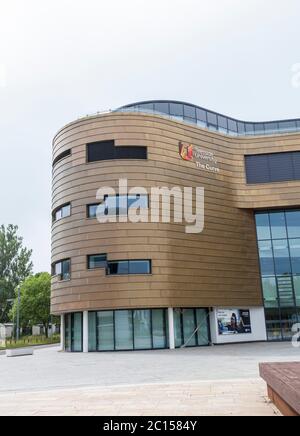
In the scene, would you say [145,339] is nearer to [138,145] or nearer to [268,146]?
[138,145]

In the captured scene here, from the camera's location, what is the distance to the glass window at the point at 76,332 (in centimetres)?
2925

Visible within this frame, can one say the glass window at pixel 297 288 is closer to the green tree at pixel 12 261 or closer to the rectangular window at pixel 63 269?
the rectangular window at pixel 63 269

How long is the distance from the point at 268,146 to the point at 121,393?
28537mm

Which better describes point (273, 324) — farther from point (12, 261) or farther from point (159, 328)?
point (12, 261)

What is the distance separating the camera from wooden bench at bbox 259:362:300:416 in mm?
5512

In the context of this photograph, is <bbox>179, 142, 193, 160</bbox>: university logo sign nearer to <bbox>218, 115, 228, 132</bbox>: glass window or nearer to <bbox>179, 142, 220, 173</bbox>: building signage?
<bbox>179, 142, 220, 173</bbox>: building signage

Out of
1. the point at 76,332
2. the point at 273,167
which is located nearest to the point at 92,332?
the point at 76,332

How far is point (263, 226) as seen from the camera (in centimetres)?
3453

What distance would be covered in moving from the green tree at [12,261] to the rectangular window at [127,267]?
55324mm

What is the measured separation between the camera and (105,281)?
27.9 metres

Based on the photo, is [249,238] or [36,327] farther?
[36,327]

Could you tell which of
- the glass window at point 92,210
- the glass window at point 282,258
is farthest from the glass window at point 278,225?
the glass window at point 92,210

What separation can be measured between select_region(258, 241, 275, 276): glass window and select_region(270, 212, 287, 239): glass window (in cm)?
92
